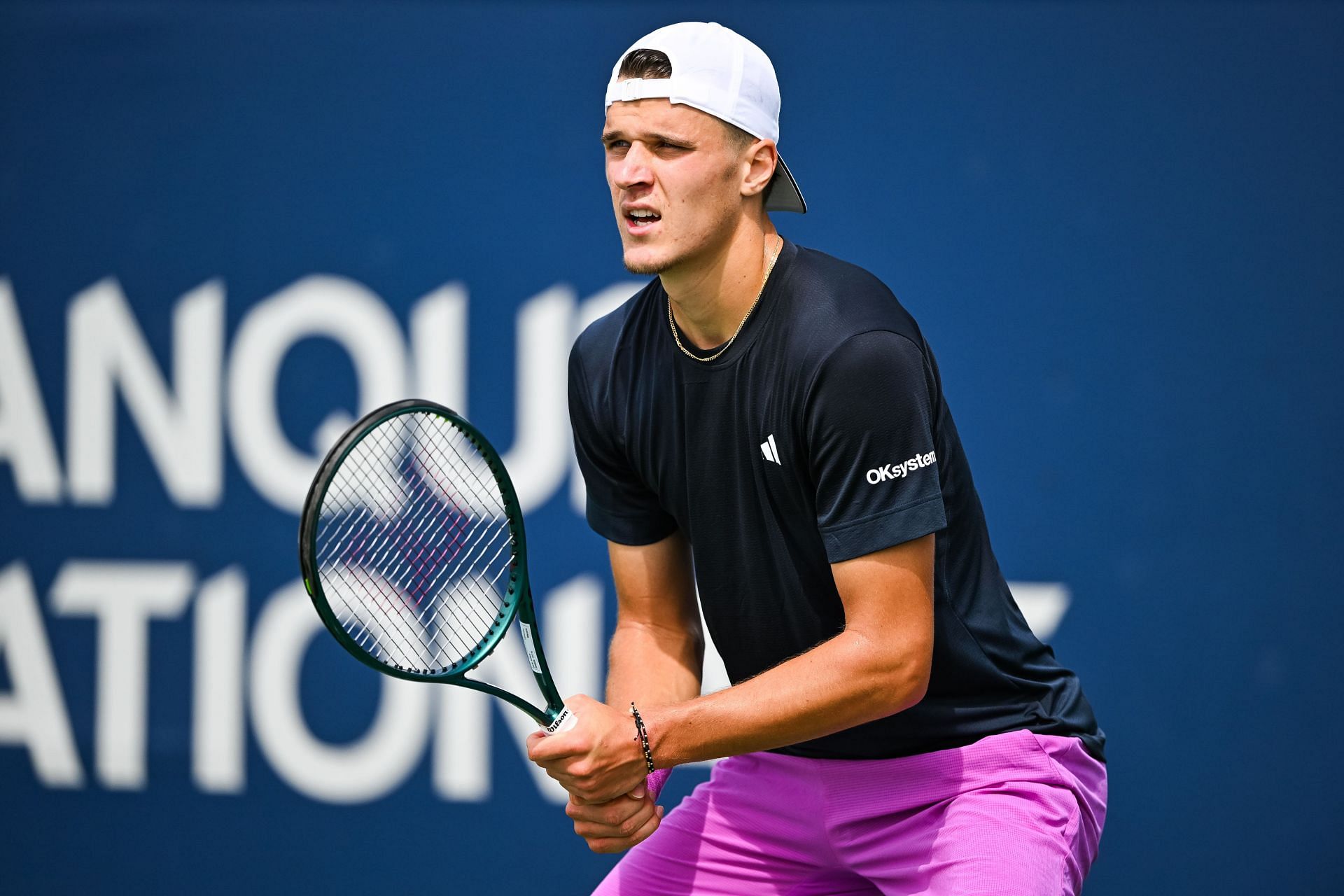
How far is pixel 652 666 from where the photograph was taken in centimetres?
212

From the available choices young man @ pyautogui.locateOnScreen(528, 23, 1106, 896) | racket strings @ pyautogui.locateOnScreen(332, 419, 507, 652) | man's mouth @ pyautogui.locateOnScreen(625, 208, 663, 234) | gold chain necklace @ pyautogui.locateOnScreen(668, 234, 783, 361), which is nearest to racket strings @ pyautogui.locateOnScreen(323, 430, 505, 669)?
racket strings @ pyautogui.locateOnScreen(332, 419, 507, 652)

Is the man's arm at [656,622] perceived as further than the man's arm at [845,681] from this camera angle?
Yes

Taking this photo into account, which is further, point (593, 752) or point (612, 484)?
point (612, 484)

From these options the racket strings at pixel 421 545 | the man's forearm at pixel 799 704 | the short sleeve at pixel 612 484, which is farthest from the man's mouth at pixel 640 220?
the racket strings at pixel 421 545

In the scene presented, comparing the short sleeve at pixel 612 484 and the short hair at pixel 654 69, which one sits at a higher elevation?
the short hair at pixel 654 69

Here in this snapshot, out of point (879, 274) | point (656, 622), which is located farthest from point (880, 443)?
point (879, 274)

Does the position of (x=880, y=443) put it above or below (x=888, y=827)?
above

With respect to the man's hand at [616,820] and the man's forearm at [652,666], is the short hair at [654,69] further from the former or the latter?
the man's hand at [616,820]

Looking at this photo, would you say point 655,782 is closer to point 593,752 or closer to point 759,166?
point 593,752

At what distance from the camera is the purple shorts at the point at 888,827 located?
1.83 meters

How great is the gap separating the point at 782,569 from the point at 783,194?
54cm

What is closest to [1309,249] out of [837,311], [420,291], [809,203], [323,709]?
[809,203]

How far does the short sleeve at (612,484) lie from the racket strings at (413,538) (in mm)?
649

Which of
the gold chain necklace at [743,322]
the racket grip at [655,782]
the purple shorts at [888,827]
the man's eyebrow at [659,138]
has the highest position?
the man's eyebrow at [659,138]
